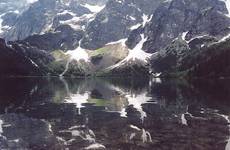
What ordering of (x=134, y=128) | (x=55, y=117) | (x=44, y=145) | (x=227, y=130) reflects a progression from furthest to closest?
(x=55, y=117)
(x=134, y=128)
(x=227, y=130)
(x=44, y=145)

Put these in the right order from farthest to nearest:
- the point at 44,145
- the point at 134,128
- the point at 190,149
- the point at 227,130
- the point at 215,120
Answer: the point at 215,120
the point at 134,128
the point at 227,130
the point at 44,145
the point at 190,149

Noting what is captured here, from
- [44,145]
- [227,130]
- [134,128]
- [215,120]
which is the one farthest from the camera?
[215,120]

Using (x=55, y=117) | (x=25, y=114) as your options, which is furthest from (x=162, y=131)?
(x=25, y=114)

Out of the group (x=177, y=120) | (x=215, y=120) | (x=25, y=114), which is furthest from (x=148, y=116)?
(x=25, y=114)

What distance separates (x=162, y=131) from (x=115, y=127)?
8.30 m

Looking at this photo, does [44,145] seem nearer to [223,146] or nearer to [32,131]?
[32,131]

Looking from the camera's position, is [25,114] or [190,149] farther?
[25,114]

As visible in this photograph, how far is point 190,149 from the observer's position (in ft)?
140

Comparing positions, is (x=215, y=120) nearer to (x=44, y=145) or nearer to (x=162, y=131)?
(x=162, y=131)

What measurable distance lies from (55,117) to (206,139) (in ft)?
115

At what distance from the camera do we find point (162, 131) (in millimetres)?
55500

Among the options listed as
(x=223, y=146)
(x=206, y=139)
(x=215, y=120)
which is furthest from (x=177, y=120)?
(x=223, y=146)

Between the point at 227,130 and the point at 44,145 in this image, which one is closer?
the point at 44,145

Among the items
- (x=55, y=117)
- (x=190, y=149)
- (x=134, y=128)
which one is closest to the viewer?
(x=190, y=149)
